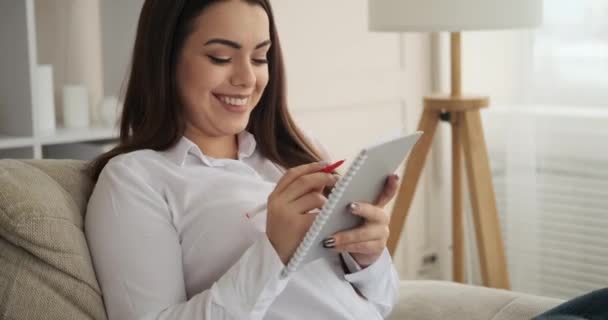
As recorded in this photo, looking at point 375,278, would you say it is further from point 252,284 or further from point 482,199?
point 482,199

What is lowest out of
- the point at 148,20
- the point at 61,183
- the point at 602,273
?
the point at 602,273

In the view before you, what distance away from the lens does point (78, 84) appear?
8.44ft

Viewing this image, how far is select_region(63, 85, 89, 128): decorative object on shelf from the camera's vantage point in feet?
7.91

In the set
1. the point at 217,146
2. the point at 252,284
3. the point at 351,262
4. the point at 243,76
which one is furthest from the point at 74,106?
the point at 252,284

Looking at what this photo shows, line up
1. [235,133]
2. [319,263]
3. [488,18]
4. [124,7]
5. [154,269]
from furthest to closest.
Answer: [124,7]
[488,18]
[235,133]
[319,263]
[154,269]

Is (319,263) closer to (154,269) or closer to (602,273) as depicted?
(154,269)

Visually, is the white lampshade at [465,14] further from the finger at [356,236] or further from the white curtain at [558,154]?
the finger at [356,236]

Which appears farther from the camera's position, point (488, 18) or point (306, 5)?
point (306, 5)

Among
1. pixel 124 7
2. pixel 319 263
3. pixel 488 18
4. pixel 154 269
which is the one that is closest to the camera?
pixel 154 269

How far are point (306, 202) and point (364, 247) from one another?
0.14m

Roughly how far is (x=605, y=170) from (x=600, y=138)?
0.35 ft

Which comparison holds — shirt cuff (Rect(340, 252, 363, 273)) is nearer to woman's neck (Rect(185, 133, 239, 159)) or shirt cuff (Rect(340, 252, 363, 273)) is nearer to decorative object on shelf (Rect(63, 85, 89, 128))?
woman's neck (Rect(185, 133, 239, 159))

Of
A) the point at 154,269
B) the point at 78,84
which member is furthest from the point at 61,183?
the point at 78,84

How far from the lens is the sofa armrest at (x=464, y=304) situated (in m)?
1.66
